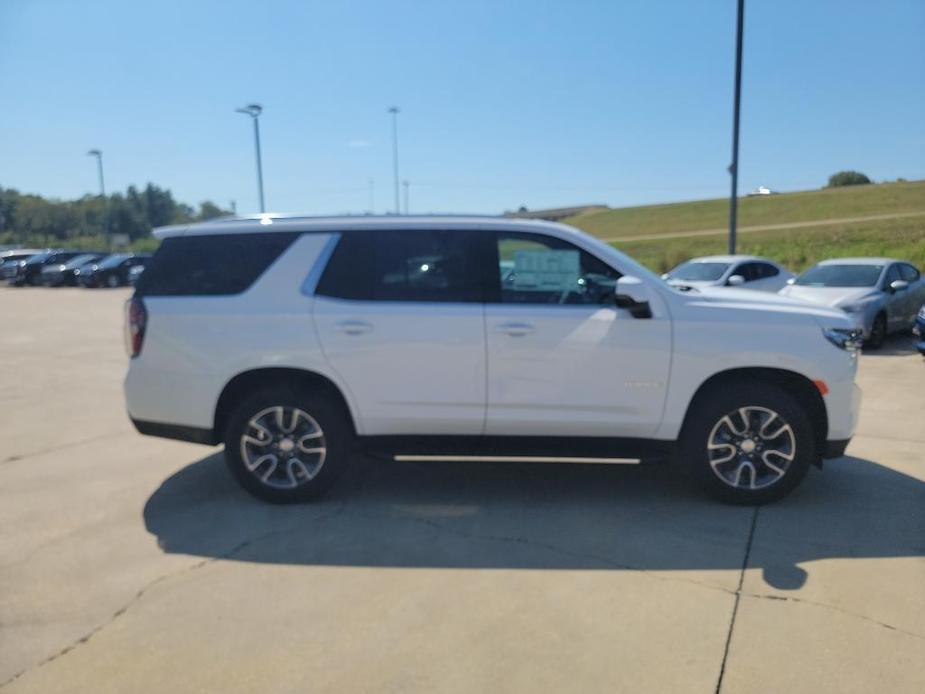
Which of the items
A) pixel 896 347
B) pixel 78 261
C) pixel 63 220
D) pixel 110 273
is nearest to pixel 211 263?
pixel 896 347

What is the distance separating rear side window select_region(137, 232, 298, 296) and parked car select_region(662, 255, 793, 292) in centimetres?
1078

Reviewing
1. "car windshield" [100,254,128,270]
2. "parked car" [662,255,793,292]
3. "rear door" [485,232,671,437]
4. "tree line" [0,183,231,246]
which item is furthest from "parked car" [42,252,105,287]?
"tree line" [0,183,231,246]

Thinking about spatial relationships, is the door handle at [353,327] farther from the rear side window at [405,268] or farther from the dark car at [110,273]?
the dark car at [110,273]

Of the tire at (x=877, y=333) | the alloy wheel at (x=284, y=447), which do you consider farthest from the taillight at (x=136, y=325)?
the tire at (x=877, y=333)

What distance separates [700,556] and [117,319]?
1752cm

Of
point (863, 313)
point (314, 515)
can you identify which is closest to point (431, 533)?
point (314, 515)

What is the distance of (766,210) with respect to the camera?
164ft

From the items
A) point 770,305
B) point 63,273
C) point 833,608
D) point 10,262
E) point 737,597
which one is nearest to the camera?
point 833,608

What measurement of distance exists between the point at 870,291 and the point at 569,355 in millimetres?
9213

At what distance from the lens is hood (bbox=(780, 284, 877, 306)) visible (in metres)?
11.4

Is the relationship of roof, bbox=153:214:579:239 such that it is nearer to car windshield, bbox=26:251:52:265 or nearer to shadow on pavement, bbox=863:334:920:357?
shadow on pavement, bbox=863:334:920:357

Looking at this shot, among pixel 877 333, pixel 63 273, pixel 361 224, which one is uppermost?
pixel 361 224

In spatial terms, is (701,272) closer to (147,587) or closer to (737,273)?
(737,273)

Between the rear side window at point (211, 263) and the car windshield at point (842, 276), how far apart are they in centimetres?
1056
